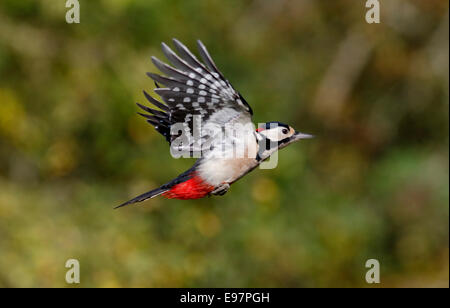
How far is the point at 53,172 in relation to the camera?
7.66 m

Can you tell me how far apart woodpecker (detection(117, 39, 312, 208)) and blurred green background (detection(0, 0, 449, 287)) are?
13.1 feet

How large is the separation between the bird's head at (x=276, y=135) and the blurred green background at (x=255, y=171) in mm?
4016

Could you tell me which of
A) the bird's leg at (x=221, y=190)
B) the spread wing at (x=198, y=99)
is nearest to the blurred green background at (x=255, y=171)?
the spread wing at (x=198, y=99)

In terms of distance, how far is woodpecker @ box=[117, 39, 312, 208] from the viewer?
2.45 metres

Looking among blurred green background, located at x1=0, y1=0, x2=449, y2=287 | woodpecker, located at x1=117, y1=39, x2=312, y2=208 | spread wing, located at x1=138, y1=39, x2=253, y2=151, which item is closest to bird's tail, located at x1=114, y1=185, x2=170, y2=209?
woodpecker, located at x1=117, y1=39, x2=312, y2=208

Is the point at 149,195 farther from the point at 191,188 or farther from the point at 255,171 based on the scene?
the point at 255,171

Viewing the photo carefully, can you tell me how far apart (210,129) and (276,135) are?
0.76ft

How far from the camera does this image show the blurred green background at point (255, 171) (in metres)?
7.24

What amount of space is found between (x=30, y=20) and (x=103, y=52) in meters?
0.81

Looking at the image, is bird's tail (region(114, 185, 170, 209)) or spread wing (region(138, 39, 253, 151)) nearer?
bird's tail (region(114, 185, 170, 209))

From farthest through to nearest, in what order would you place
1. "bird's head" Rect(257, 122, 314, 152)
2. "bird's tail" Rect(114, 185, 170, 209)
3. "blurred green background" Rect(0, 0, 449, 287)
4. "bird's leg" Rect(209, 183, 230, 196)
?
"blurred green background" Rect(0, 0, 449, 287), "bird's head" Rect(257, 122, 314, 152), "bird's leg" Rect(209, 183, 230, 196), "bird's tail" Rect(114, 185, 170, 209)

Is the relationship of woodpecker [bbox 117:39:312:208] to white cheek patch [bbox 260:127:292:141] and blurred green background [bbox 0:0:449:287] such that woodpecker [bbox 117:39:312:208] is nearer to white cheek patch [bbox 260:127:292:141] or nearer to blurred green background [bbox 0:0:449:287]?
white cheek patch [bbox 260:127:292:141]
